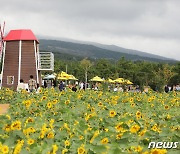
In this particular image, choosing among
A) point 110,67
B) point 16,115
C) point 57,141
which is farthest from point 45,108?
point 110,67

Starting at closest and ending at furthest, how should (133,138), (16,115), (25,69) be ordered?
(133,138)
(16,115)
(25,69)

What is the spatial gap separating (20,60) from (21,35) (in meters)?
2.28

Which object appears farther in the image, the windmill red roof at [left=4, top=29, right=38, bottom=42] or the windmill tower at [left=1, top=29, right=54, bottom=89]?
the windmill red roof at [left=4, top=29, right=38, bottom=42]

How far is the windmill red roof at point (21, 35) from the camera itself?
33.1 metres

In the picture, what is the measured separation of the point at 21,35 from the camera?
33125 mm

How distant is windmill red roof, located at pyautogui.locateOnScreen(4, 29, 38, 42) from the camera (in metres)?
33.1

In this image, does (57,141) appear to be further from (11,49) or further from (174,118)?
(11,49)

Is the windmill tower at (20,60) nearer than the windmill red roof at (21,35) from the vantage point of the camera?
Yes

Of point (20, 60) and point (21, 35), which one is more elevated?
point (21, 35)

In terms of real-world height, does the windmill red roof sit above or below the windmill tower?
above

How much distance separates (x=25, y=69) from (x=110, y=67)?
46.1 m

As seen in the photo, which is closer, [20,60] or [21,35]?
[20,60]

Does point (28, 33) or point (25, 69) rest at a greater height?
point (28, 33)

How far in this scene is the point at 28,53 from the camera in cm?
3247
